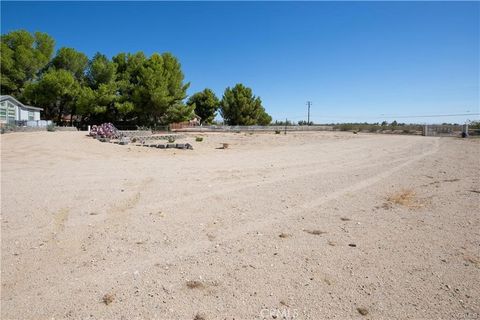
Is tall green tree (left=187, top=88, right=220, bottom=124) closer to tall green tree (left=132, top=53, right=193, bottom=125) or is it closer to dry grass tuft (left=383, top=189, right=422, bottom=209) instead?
tall green tree (left=132, top=53, right=193, bottom=125)

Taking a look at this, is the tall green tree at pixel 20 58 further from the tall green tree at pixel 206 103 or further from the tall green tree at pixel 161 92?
the tall green tree at pixel 206 103

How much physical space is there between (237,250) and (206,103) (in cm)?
6336

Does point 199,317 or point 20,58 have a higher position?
point 20,58

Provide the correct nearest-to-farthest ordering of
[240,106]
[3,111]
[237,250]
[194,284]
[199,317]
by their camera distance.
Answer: [199,317], [194,284], [237,250], [3,111], [240,106]

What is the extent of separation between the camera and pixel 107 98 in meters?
38.6

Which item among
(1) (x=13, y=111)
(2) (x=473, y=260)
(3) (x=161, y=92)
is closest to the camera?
(2) (x=473, y=260)

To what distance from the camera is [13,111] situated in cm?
3259

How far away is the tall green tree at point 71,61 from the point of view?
134 ft

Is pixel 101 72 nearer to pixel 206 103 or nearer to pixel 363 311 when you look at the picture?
pixel 206 103

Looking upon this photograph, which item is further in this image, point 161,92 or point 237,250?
point 161,92

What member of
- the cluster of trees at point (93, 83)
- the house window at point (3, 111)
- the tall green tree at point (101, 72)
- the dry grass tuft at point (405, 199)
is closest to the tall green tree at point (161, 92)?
the cluster of trees at point (93, 83)

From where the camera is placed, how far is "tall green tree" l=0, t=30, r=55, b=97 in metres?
37.0

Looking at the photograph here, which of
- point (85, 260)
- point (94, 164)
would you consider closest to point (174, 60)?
point (94, 164)

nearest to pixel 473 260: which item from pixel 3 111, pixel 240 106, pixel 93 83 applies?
pixel 3 111
